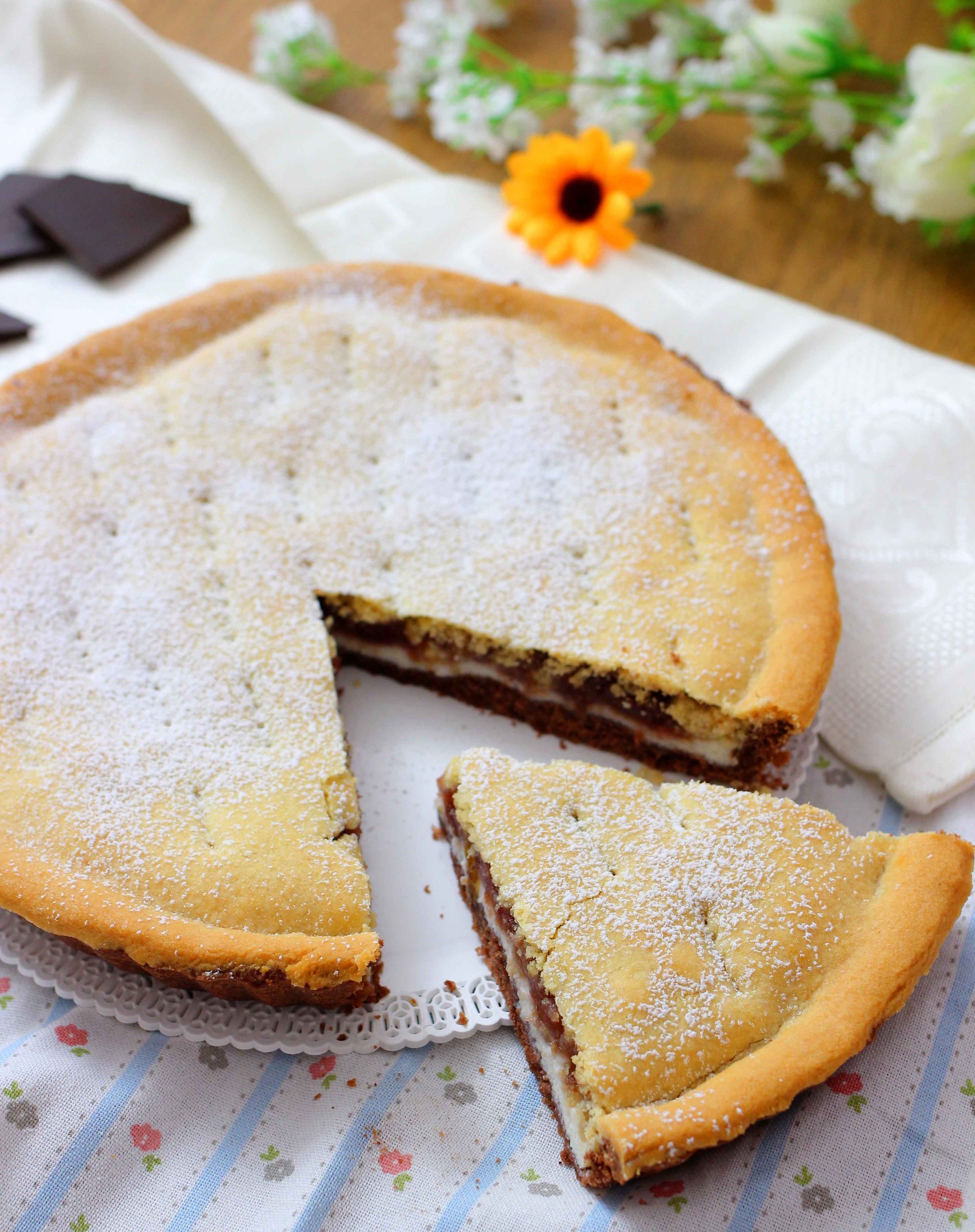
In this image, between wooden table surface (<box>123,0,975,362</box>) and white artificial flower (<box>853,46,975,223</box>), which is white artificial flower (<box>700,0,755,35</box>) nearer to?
wooden table surface (<box>123,0,975,362</box>)

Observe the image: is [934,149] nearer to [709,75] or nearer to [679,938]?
[709,75]

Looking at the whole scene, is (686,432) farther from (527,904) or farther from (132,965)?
(132,965)

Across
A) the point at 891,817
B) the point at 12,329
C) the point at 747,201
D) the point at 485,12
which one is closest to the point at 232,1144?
the point at 891,817

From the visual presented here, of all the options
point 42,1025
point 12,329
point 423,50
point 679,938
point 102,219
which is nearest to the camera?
point 679,938

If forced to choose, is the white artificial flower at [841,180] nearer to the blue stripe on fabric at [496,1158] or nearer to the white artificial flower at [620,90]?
the white artificial flower at [620,90]

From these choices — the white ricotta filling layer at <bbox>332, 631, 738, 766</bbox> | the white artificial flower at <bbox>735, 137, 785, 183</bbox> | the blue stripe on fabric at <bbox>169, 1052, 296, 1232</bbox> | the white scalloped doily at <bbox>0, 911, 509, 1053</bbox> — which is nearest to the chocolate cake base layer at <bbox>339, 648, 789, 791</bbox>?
the white ricotta filling layer at <bbox>332, 631, 738, 766</bbox>

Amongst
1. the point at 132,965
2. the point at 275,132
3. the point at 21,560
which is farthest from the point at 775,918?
the point at 275,132

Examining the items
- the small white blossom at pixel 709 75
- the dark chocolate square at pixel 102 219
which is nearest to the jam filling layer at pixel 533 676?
the dark chocolate square at pixel 102 219
